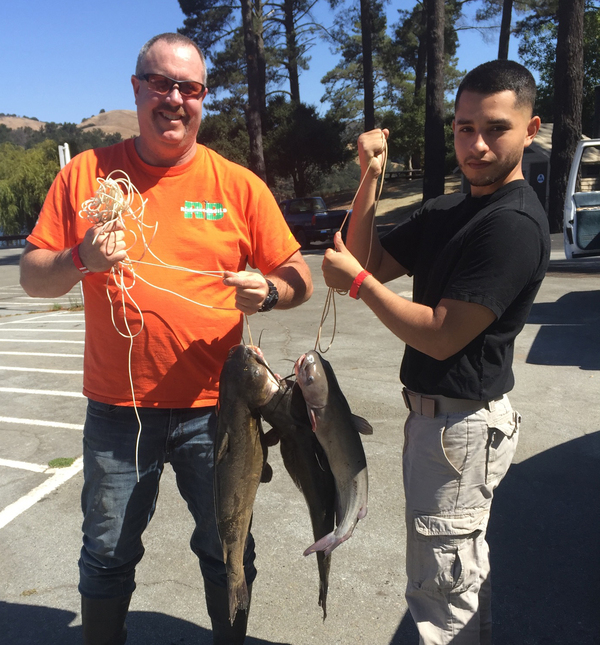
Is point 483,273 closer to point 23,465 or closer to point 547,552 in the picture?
point 547,552

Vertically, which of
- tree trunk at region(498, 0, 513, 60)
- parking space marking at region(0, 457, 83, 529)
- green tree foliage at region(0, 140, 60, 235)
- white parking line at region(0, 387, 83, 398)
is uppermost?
tree trunk at region(498, 0, 513, 60)

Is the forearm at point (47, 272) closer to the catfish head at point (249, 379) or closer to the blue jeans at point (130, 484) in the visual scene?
the blue jeans at point (130, 484)

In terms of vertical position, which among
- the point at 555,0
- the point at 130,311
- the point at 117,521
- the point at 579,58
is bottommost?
the point at 117,521

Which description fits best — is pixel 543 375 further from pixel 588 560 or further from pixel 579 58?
pixel 579 58

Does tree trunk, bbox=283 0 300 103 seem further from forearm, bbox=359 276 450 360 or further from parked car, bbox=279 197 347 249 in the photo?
forearm, bbox=359 276 450 360

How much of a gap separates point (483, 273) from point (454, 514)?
0.89 m

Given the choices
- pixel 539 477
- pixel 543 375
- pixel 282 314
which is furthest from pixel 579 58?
pixel 539 477

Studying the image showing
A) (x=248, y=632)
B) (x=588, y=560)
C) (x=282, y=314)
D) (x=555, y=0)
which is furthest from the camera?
(x=555, y=0)

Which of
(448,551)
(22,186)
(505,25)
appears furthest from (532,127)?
(22,186)

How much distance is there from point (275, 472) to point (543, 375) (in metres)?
3.60

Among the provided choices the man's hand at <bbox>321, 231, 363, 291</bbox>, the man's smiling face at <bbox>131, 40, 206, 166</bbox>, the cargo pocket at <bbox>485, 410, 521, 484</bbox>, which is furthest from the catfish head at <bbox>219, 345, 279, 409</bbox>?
the man's smiling face at <bbox>131, 40, 206, 166</bbox>

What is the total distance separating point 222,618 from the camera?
2643 millimetres

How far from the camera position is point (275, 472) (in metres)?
4.82

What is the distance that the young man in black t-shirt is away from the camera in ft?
6.49
